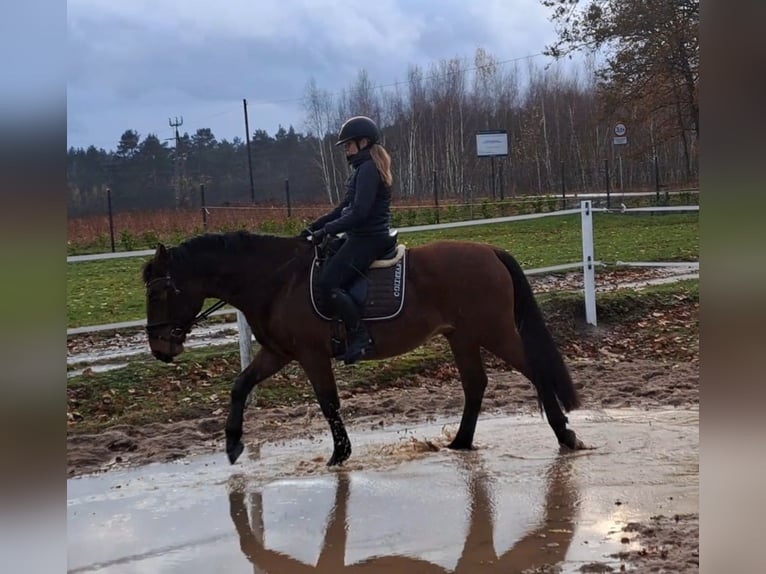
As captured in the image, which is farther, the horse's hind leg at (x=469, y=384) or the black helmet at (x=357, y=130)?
the horse's hind leg at (x=469, y=384)

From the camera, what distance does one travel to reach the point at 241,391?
220 inches

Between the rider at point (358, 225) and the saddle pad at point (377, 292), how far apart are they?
7 cm

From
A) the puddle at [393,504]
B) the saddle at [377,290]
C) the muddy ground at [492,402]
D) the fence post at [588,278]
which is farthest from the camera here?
the fence post at [588,278]

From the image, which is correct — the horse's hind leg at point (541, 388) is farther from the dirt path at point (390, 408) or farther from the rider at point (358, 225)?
the dirt path at point (390, 408)

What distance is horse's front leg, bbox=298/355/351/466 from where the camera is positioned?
5536mm

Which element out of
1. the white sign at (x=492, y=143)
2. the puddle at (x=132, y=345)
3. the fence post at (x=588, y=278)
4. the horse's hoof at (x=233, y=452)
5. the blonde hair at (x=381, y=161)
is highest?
the white sign at (x=492, y=143)

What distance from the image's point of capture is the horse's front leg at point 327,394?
18.2ft

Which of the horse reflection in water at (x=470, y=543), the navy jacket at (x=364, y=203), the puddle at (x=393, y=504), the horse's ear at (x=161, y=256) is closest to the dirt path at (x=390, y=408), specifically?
the puddle at (x=393, y=504)

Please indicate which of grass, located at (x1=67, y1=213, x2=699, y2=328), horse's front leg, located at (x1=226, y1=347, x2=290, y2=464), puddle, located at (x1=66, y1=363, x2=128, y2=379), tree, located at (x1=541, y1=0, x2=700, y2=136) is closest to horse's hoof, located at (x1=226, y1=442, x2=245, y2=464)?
horse's front leg, located at (x1=226, y1=347, x2=290, y2=464)

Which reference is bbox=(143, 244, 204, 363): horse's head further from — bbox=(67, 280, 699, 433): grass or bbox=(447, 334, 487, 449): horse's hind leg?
bbox=(447, 334, 487, 449): horse's hind leg
